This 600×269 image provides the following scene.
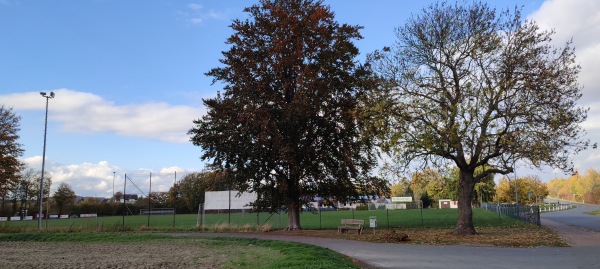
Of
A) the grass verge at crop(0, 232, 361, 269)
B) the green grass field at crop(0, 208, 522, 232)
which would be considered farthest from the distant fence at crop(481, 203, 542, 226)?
the grass verge at crop(0, 232, 361, 269)

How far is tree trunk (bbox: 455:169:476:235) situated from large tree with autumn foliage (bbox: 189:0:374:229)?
612 cm

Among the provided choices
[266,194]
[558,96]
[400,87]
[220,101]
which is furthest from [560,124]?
[220,101]

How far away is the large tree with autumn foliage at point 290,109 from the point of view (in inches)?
1041

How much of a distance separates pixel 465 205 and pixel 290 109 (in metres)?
10.5

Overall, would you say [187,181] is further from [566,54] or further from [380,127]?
[566,54]

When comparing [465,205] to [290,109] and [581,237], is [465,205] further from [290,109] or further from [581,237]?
[290,109]

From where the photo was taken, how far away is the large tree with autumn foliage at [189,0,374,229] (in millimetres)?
26438

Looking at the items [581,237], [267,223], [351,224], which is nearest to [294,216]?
[351,224]

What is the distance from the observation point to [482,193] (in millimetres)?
93938

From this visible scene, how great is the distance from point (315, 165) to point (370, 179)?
403cm

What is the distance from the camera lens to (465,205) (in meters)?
23.3

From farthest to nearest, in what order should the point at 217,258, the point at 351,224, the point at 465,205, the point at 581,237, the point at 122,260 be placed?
the point at 351,224
the point at 465,205
the point at 581,237
the point at 217,258
the point at 122,260

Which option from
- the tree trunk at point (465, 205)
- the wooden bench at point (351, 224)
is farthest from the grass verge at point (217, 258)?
the tree trunk at point (465, 205)

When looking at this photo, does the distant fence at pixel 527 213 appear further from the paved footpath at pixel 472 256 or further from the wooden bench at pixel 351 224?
the paved footpath at pixel 472 256
